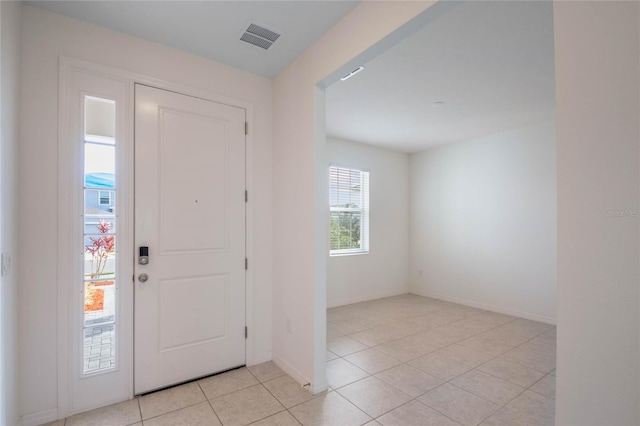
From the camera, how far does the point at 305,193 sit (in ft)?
8.23

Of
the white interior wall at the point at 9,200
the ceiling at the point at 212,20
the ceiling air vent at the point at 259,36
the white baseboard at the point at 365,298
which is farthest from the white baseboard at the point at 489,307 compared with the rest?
the white interior wall at the point at 9,200

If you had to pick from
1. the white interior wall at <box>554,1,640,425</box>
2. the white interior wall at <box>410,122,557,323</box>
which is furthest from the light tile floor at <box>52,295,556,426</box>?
the white interior wall at <box>554,1,640,425</box>

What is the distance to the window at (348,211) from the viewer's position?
499 cm

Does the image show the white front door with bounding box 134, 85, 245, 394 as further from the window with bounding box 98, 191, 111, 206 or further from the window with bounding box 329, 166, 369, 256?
the window with bounding box 329, 166, 369, 256

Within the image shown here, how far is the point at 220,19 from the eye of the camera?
212cm

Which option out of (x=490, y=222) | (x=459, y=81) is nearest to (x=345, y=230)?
(x=490, y=222)

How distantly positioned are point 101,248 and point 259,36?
2.00 meters

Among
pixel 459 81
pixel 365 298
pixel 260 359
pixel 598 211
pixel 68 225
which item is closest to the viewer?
pixel 598 211

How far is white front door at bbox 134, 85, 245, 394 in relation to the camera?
92.6 inches

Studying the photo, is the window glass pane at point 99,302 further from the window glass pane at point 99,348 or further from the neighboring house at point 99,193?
the neighboring house at point 99,193

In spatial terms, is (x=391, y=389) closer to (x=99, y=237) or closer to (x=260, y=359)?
(x=260, y=359)

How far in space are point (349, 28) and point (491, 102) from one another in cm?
228

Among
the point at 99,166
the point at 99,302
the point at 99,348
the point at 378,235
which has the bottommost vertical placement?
the point at 99,348

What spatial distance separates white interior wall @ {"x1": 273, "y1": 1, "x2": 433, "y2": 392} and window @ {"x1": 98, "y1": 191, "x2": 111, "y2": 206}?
1.34 meters
